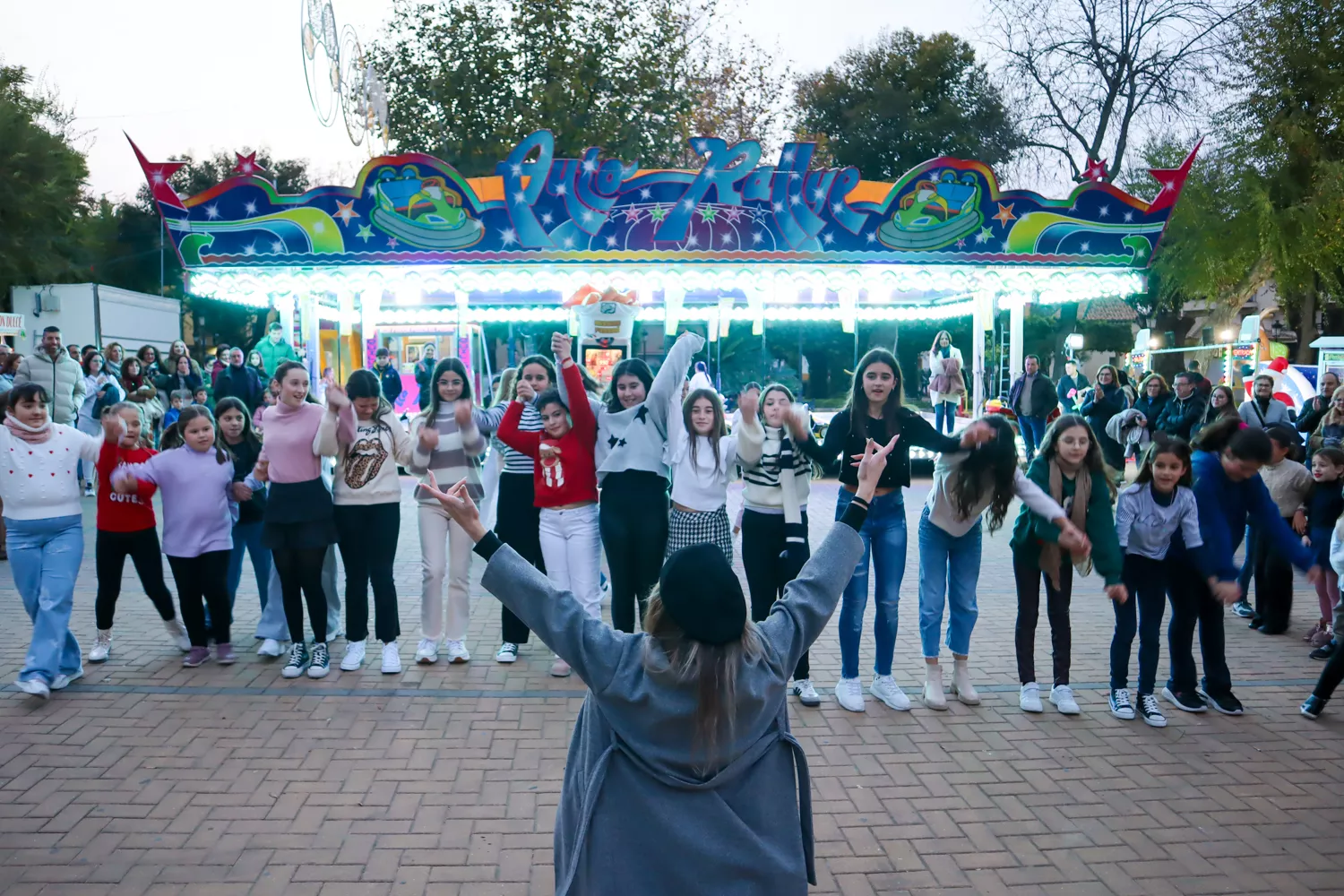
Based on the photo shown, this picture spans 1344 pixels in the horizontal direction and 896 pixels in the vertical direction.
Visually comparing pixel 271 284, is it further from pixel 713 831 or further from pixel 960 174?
pixel 713 831

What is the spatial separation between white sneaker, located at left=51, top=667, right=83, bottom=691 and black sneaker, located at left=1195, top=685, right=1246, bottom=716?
580cm

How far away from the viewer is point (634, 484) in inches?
200

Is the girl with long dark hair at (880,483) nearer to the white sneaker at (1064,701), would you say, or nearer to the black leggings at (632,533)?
the white sneaker at (1064,701)

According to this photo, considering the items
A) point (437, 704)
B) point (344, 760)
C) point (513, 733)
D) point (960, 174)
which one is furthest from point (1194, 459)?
point (960, 174)

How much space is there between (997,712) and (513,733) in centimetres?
237

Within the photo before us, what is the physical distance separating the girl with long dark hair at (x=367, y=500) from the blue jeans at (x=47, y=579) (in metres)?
1.29

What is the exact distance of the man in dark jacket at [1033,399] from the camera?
13.7 metres

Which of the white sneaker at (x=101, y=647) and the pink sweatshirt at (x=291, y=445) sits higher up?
the pink sweatshirt at (x=291, y=445)

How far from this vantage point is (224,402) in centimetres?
561

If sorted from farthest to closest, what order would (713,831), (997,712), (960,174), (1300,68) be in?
1. (1300,68)
2. (960,174)
3. (997,712)
4. (713,831)

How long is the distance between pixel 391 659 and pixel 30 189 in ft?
86.2

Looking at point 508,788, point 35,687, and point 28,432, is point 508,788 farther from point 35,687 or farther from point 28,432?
point 28,432

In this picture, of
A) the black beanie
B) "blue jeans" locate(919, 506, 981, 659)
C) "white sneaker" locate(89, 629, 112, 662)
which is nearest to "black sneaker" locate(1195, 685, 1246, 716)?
"blue jeans" locate(919, 506, 981, 659)

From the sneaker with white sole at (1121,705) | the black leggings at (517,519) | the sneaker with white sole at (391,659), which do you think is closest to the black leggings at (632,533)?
the black leggings at (517,519)
